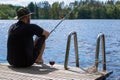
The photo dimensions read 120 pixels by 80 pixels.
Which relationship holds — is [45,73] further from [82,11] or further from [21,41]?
[82,11]

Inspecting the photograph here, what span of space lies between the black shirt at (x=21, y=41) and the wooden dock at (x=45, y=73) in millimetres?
321

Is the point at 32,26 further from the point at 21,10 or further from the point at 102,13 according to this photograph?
the point at 102,13

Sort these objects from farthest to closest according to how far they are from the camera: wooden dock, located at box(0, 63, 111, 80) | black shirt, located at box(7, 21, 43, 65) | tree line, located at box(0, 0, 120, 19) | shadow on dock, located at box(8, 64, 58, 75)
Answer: tree line, located at box(0, 0, 120, 19)
black shirt, located at box(7, 21, 43, 65)
shadow on dock, located at box(8, 64, 58, 75)
wooden dock, located at box(0, 63, 111, 80)

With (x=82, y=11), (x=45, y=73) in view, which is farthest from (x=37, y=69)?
(x=82, y=11)

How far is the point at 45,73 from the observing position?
9.29 meters

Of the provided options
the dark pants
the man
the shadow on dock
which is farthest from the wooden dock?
the man

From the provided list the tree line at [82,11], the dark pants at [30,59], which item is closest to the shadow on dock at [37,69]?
the dark pants at [30,59]

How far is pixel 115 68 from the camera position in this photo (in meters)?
17.8

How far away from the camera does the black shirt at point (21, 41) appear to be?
31.8 ft

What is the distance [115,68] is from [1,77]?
9.81 m

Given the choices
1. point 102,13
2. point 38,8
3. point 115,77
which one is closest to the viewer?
point 115,77

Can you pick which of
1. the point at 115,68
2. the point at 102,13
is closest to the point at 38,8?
the point at 102,13

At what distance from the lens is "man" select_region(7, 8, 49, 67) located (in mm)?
9688

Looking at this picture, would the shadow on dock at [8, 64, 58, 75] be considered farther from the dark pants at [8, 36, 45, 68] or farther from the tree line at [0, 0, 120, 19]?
the tree line at [0, 0, 120, 19]
